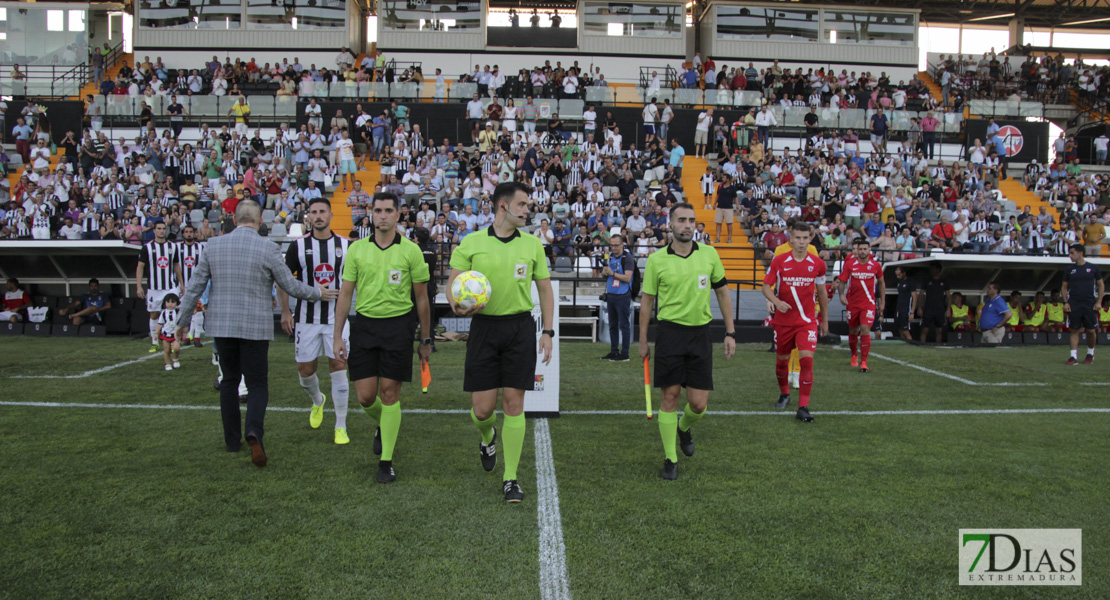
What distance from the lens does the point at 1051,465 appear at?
20.2 ft

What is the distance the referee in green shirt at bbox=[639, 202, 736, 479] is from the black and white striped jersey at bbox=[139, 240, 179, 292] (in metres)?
7.44

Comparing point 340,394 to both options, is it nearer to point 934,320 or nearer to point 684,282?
point 684,282

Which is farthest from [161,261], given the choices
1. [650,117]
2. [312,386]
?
[650,117]

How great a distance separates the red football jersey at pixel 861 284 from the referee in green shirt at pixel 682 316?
6147 millimetres

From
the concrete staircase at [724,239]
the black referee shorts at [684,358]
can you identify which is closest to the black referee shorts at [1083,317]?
the concrete staircase at [724,239]

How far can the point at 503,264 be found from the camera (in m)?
5.19

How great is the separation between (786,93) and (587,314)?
15641 millimetres

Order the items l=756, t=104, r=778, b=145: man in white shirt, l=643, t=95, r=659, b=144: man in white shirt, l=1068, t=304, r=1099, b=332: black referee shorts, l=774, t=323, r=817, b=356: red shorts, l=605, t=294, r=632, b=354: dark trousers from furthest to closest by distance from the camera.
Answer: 1. l=756, t=104, r=778, b=145: man in white shirt
2. l=643, t=95, r=659, b=144: man in white shirt
3. l=1068, t=304, r=1099, b=332: black referee shorts
4. l=605, t=294, r=632, b=354: dark trousers
5. l=774, t=323, r=817, b=356: red shorts

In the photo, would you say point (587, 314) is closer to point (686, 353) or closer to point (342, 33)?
point (686, 353)

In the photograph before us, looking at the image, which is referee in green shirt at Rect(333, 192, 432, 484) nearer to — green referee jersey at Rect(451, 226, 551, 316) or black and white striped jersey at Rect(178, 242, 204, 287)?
green referee jersey at Rect(451, 226, 551, 316)

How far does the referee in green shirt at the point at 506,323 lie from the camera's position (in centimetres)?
518

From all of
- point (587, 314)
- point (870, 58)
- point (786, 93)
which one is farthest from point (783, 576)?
point (870, 58)

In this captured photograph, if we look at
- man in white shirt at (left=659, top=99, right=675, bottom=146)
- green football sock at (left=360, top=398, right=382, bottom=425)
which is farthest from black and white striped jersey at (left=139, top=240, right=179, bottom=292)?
man in white shirt at (left=659, top=99, right=675, bottom=146)

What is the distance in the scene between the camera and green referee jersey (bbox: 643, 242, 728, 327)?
5898mm
